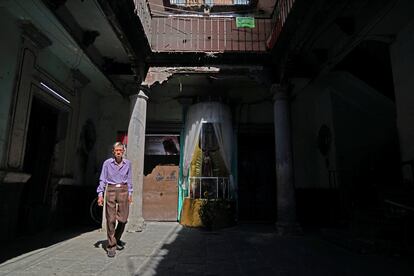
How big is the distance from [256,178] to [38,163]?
6.29 meters

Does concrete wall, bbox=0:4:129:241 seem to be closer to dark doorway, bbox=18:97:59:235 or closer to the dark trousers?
dark doorway, bbox=18:97:59:235

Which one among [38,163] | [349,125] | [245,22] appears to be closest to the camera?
[38,163]

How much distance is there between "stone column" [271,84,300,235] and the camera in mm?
6492

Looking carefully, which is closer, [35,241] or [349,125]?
[35,241]

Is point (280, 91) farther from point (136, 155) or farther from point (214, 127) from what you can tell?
point (136, 155)

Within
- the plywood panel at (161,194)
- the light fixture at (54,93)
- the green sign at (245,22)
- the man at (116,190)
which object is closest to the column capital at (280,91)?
the green sign at (245,22)

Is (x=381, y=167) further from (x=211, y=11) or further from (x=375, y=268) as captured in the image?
(x=211, y=11)

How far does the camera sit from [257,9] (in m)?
8.52

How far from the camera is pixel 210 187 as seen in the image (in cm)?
805

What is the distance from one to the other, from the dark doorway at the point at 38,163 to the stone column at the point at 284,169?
559cm

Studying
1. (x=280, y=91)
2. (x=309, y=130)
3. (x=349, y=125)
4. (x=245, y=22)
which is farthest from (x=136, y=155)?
(x=349, y=125)

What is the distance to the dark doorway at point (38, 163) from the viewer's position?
623 cm

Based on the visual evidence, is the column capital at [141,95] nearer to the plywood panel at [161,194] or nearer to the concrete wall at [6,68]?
the concrete wall at [6,68]

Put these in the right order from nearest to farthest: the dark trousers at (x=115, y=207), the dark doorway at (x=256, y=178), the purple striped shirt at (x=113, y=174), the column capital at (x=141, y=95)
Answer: the dark trousers at (x=115, y=207)
the purple striped shirt at (x=113, y=174)
the column capital at (x=141, y=95)
the dark doorway at (x=256, y=178)
